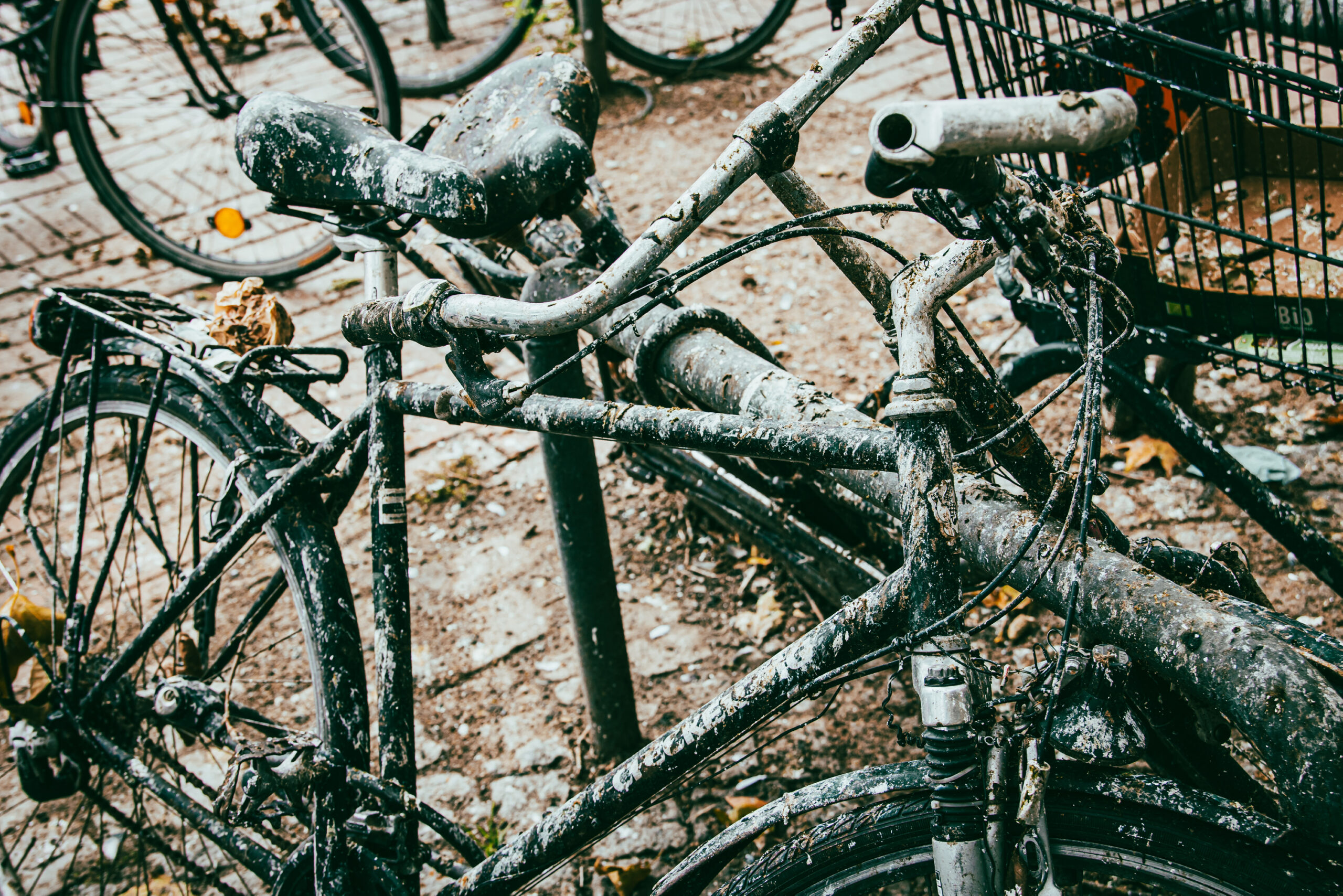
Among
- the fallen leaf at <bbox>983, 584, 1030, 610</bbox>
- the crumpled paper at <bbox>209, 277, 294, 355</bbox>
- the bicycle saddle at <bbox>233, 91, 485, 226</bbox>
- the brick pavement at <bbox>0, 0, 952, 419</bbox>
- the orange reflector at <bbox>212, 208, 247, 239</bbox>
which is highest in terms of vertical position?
the brick pavement at <bbox>0, 0, 952, 419</bbox>

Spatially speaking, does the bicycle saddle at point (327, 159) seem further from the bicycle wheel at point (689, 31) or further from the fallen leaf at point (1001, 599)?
the bicycle wheel at point (689, 31)

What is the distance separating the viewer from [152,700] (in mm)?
2035

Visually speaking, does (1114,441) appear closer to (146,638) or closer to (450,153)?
(450,153)

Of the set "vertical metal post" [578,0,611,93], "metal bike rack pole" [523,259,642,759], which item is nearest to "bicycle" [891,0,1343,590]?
"metal bike rack pole" [523,259,642,759]

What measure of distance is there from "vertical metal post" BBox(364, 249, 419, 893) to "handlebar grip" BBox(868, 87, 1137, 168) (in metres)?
1.00

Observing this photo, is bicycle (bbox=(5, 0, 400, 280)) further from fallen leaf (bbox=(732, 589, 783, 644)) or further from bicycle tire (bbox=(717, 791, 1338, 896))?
bicycle tire (bbox=(717, 791, 1338, 896))

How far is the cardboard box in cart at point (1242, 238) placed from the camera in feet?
6.31

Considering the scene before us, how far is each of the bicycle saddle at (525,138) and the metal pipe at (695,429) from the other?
296mm

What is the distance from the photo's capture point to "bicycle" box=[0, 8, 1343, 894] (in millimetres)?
1059

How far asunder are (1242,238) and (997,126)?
116 cm

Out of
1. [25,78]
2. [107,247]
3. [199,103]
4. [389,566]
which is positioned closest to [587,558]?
[389,566]

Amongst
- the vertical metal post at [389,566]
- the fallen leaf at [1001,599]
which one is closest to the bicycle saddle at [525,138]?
the vertical metal post at [389,566]

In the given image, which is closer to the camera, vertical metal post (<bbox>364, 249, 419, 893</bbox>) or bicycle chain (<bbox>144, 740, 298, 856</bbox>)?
vertical metal post (<bbox>364, 249, 419, 893</bbox>)

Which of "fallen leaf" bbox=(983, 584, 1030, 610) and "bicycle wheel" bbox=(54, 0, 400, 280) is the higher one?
"bicycle wheel" bbox=(54, 0, 400, 280)
